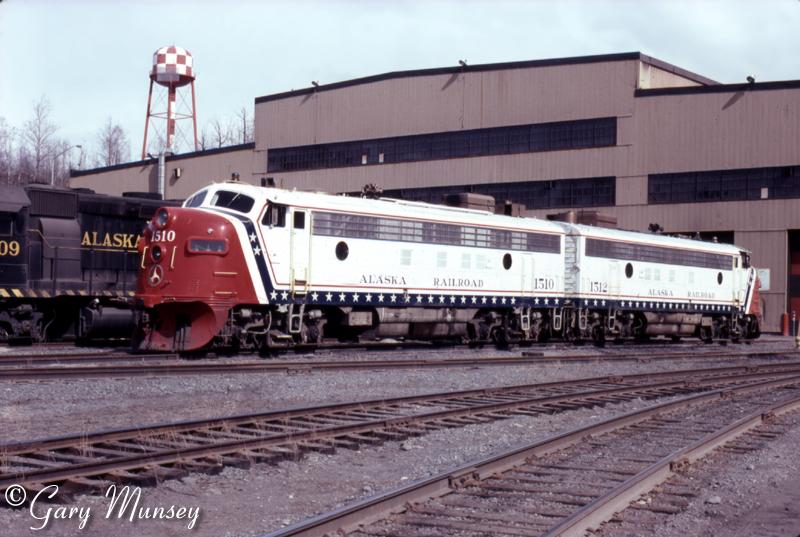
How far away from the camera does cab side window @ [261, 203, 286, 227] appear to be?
18.7 metres

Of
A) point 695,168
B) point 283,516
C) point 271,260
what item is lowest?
point 283,516

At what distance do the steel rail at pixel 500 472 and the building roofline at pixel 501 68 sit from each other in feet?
102

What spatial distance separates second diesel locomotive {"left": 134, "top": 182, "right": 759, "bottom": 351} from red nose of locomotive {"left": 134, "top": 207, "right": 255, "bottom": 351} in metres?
0.03

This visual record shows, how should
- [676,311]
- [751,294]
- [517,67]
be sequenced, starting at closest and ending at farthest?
1. [676,311]
2. [751,294]
3. [517,67]

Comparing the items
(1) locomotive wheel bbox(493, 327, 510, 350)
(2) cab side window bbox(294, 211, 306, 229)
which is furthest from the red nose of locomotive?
(1) locomotive wheel bbox(493, 327, 510, 350)

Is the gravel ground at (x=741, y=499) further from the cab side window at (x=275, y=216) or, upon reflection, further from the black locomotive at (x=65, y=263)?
the black locomotive at (x=65, y=263)

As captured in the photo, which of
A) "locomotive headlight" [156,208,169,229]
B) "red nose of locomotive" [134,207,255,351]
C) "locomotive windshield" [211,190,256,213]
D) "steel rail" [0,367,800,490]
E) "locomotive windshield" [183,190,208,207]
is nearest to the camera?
"steel rail" [0,367,800,490]

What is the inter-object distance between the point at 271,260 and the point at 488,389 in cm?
622

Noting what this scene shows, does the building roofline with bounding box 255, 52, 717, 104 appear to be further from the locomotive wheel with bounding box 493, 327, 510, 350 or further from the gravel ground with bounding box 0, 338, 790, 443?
the gravel ground with bounding box 0, 338, 790, 443

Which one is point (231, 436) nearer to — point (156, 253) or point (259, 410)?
point (259, 410)

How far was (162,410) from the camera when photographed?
12062 millimetres

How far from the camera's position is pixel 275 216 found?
1884cm

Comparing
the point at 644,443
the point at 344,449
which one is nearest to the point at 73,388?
the point at 344,449

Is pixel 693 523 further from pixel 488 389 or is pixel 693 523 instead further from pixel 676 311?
pixel 676 311
